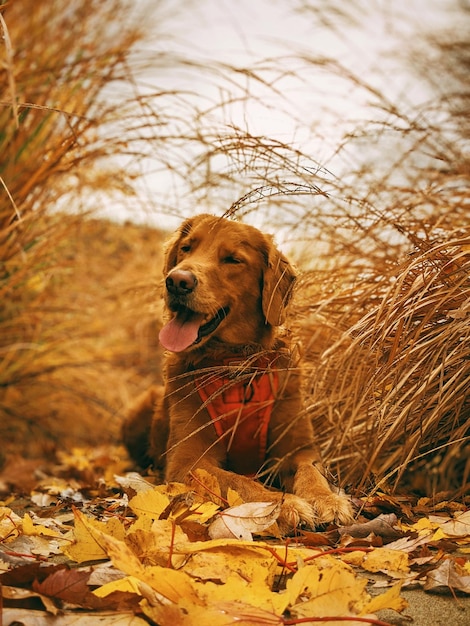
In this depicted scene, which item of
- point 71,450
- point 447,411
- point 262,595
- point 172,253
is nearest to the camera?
point 262,595

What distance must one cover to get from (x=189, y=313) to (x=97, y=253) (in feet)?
12.5

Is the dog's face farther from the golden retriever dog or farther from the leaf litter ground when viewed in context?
the leaf litter ground

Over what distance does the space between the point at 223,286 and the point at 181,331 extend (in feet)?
0.89

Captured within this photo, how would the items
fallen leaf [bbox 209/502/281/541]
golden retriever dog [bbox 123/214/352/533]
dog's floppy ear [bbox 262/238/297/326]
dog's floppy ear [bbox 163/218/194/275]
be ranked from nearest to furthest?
fallen leaf [bbox 209/502/281/541]
golden retriever dog [bbox 123/214/352/533]
dog's floppy ear [bbox 262/238/297/326]
dog's floppy ear [bbox 163/218/194/275]

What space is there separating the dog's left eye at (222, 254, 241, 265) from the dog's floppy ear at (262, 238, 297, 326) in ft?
0.46

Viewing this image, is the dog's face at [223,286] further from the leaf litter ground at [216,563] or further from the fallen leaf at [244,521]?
the fallen leaf at [244,521]

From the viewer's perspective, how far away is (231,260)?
2637 millimetres

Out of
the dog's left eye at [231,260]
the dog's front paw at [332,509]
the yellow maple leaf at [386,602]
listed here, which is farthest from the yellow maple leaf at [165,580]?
the dog's left eye at [231,260]

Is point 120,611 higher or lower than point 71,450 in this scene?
higher

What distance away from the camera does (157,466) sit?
3092 mm

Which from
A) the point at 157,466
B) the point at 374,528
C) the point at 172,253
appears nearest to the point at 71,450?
the point at 157,466

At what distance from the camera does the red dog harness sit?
2305 millimetres

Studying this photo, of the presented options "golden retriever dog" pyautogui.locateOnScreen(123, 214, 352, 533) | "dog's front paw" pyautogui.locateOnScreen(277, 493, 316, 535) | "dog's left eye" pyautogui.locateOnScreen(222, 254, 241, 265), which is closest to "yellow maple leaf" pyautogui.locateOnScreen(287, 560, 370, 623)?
"dog's front paw" pyautogui.locateOnScreen(277, 493, 316, 535)

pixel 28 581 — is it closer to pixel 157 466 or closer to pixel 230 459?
pixel 230 459
